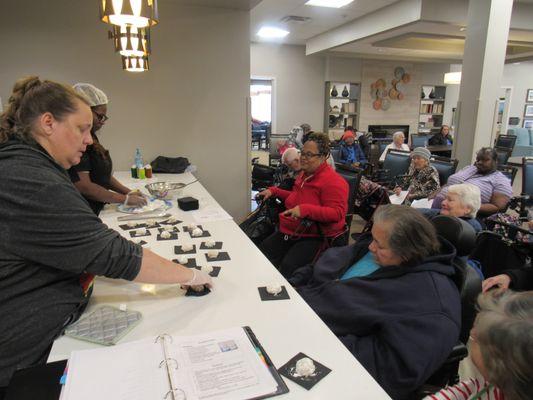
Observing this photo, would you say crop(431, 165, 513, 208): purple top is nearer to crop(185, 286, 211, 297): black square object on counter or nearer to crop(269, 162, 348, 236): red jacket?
crop(269, 162, 348, 236): red jacket

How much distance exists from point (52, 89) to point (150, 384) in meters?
0.86

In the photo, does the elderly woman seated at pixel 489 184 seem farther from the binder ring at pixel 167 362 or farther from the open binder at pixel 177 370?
the binder ring at pixel 167 362

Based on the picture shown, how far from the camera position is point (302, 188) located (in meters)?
2.66

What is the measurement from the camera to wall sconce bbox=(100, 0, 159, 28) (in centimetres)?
156

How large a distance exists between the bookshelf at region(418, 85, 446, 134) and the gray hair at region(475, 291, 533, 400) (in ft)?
36.0

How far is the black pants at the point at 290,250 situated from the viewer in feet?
7.98

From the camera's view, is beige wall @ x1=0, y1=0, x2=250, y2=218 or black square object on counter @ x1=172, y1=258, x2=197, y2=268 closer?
black square object on counter @ x1=172, y1=258, x2=197, y2=268

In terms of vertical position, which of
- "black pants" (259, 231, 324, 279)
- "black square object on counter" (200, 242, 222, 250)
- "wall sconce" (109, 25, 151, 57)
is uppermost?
"wall sconce" (109, 25, 151, 57)

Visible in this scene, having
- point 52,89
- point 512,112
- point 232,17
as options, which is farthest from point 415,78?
point 52,89

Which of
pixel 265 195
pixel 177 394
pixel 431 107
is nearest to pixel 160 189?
pixel 265 195

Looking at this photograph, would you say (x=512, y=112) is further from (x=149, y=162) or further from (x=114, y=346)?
(x=114, y=346)

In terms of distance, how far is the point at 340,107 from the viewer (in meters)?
9.82

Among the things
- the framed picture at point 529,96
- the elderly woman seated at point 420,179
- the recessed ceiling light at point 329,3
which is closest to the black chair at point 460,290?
the elderly woman seated at point 420,179

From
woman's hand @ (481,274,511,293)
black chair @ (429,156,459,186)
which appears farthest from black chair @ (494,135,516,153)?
woman's hand @ (481,274,511,293)
